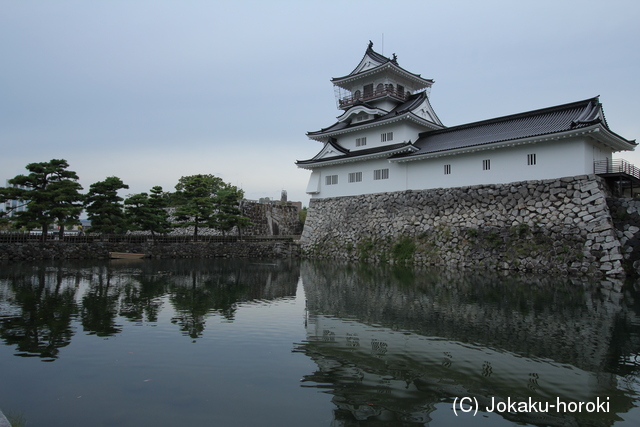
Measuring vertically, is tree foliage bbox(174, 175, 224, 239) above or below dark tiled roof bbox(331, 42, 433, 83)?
below

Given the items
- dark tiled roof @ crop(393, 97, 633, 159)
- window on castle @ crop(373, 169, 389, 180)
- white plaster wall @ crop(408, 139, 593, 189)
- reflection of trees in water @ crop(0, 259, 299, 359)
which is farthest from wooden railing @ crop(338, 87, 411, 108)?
reflection of trees in water @ crop(0, 259, 299, 359)

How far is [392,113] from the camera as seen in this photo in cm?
2658

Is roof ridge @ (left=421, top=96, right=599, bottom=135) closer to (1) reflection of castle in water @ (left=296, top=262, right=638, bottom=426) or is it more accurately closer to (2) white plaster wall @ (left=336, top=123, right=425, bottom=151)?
(2) white plaster wall @ (left=336, top=123, right=425, bottom=151)

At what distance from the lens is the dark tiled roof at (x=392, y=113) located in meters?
25.8

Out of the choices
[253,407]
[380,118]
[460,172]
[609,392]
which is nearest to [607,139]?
[460,172]

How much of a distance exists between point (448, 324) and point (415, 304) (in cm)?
221

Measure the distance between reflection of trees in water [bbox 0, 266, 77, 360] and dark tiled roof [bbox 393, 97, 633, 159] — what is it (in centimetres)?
1881

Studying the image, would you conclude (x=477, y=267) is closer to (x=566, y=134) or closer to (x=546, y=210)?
(x=546, y=210)

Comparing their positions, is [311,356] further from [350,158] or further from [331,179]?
[331,179]

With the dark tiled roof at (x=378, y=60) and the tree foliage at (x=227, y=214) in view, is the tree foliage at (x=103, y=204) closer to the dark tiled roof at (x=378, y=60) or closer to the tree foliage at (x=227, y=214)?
the tree foliage at (x=227, y=214)

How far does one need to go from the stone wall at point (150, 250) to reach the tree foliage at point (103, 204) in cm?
139

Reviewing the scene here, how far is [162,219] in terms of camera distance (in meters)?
29.0

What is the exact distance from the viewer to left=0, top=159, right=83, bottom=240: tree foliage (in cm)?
2225

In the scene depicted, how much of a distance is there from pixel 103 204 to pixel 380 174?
17.5 metres
